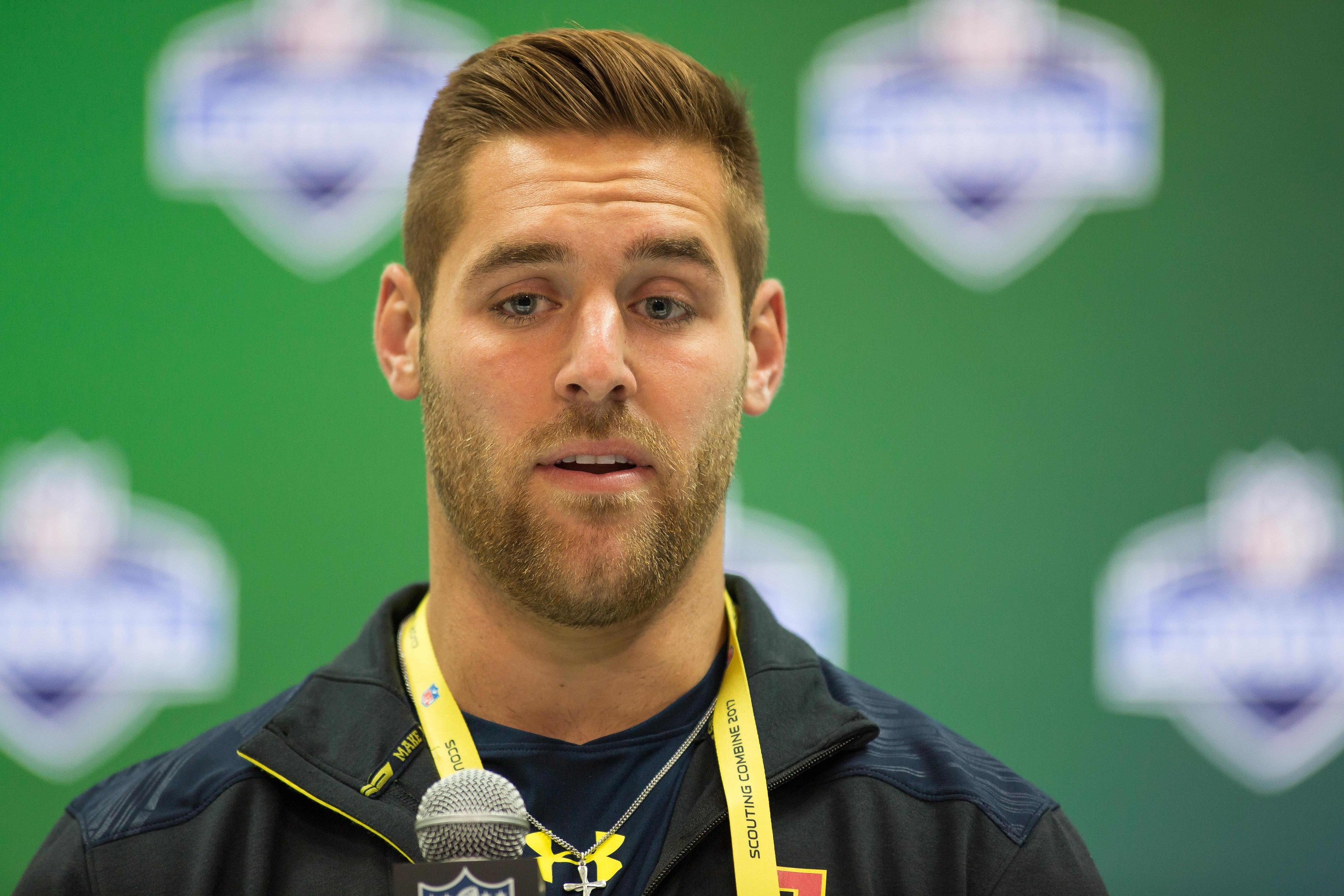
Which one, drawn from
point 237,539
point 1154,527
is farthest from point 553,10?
point 1154,527

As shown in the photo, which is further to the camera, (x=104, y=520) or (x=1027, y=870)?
(x=104, y=520)

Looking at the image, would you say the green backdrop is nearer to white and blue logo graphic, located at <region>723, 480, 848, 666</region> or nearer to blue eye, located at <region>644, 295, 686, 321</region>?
white and blue logo graphic, located at <region>723, 480, 848, 666</region>

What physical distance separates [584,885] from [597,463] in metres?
0.56

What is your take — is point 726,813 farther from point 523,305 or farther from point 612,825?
point 523,305

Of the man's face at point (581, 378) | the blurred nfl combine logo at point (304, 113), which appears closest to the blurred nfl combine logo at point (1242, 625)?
the man's face at point (581, 378)

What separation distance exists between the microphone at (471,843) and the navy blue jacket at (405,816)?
1.13 ft

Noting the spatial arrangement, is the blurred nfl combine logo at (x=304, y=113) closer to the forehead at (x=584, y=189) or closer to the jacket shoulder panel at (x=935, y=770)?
the forehead at (x=584, y=189)

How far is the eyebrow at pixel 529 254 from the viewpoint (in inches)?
63.6

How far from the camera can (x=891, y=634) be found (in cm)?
304

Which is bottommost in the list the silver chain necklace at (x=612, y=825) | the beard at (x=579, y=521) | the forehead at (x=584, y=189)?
the silver chain necklace at (x=612, y=825)

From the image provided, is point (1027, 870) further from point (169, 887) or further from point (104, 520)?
point (104, 520)

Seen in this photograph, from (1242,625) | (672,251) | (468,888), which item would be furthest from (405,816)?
(1242,625)

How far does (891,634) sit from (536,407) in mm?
1736

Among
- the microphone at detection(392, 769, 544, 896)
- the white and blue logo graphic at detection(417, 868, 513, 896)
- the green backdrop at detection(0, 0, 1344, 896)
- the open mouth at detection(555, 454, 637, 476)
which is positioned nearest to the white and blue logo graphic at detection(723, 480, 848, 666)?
the green backdrop at detection(0, 0, 1344, 896)
